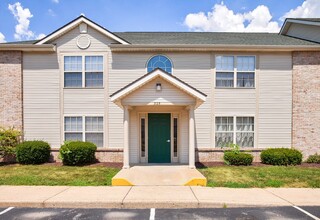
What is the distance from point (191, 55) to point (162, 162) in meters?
6.21

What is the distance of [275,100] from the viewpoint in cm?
1361

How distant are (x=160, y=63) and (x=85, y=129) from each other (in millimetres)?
5656

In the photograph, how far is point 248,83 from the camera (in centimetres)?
1363

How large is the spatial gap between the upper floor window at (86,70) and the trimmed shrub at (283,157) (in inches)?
393

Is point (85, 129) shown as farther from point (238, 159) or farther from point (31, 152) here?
point (238, 159)

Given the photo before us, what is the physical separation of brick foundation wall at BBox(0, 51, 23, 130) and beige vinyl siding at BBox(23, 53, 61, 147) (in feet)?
0.99

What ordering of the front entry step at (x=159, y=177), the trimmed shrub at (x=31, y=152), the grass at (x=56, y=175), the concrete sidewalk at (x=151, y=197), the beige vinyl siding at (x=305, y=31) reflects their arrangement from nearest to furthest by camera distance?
the concrete sidewalk at (x=151, y=197) → the front entry step at (x=159, y=177) → the grass at (x=56, y=175) → the trimmed shrub at (x=31, y=152) → the beige vinyl siding at (x=305, y=31)

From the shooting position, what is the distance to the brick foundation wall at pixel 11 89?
1341 centimetres

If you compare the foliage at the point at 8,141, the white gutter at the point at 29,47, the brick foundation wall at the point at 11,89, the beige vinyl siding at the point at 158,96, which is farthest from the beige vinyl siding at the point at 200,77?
the foliage at the point at 8,141

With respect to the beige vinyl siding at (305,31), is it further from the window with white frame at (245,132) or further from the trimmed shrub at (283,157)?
the trimmed shrub at (283,157)

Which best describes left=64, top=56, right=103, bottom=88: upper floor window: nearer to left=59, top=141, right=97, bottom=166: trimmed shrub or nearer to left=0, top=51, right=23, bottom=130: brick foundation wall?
left=0, top=51, right=23, bottom=130: brick foundation wall

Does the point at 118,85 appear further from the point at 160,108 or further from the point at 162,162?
the point at 162,162

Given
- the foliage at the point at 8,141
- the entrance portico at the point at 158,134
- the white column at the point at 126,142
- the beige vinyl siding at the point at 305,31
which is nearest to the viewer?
the white column at the point at 126,142

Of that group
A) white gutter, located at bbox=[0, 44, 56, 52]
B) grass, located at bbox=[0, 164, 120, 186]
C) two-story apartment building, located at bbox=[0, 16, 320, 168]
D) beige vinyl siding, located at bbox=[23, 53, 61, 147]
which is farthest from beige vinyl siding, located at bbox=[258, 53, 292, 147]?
white gutter, located at bbox=[0, 44, 56, 52]
